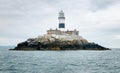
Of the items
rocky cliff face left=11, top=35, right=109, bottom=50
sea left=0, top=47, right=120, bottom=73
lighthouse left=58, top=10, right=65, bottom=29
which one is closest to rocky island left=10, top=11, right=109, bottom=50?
rocky cliff face left=11, top=35, right=109, bottom=50

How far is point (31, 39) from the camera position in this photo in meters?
114

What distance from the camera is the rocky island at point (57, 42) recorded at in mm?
112375

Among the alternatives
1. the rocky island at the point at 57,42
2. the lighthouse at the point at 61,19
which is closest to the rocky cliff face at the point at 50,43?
the rocky island at the point at 57,42

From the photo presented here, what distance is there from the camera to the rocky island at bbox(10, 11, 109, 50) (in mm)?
112375

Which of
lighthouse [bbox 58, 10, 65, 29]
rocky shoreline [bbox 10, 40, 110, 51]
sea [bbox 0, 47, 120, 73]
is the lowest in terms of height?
sea [bbox 0, 47, 120, 73]

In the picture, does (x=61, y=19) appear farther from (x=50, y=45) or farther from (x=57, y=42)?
(x=50, y=45)

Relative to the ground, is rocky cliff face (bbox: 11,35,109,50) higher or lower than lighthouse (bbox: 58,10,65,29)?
lower

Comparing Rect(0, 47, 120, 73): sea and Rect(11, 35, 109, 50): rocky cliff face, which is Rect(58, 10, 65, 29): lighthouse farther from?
Rect(0, 47, 120, 73): sea

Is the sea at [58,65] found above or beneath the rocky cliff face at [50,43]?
beneath

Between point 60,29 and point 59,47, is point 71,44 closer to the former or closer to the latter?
point 59,47

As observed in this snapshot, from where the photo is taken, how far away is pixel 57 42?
371 ft

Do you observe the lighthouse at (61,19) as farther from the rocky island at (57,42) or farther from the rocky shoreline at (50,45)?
the rocky shoreline at (50,45)

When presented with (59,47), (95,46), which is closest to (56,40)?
(59,47)

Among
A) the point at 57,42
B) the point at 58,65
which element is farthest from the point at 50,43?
the point at 58,65
